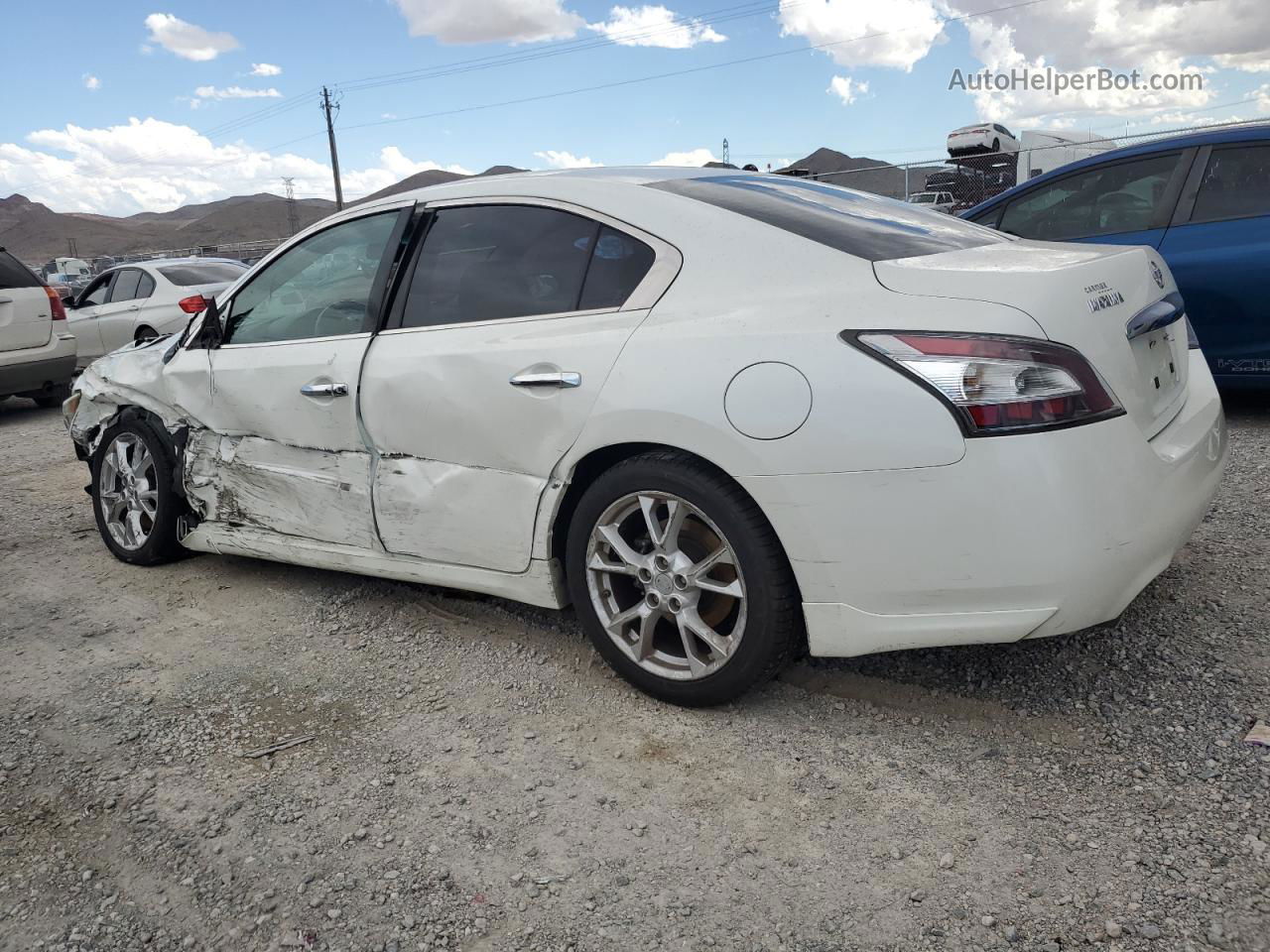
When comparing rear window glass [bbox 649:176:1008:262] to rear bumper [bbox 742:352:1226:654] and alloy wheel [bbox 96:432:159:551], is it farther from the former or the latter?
alloy wheel [bbox 96:432:159:551]

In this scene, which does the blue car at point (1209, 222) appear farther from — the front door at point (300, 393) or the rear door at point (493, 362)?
the front door at point (300, 393)

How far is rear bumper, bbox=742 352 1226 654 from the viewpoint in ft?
7.84

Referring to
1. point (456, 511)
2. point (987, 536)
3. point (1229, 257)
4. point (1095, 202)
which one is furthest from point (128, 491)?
point (1229, 257)

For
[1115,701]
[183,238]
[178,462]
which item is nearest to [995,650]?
[1115,701]

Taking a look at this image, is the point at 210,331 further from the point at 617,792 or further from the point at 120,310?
the point at 120,310

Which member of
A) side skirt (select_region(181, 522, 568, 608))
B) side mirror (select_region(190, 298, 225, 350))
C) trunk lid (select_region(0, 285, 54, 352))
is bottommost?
side skirt (select_region(181, 522, 568, 608))

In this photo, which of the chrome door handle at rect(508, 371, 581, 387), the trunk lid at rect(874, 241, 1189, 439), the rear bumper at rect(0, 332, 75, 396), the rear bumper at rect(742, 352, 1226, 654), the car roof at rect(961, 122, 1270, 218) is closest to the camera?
the rear bumper at rect(742, 352, 1226, 654)

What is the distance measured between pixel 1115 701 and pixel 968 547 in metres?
0.85

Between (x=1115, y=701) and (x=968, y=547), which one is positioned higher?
(x=968, y=547)

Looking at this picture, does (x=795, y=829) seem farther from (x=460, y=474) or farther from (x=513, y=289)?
(x=513, y=289)

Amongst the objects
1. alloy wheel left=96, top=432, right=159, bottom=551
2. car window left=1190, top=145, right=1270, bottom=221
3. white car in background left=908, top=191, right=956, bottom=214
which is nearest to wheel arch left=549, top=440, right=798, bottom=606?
alloy wheel left=96, top=432, right=159, bottom=551

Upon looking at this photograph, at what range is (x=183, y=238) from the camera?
365 feet

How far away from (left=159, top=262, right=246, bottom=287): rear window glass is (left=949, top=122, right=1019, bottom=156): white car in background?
19.3 metres

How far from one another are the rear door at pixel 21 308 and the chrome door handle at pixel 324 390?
24.1 ft
